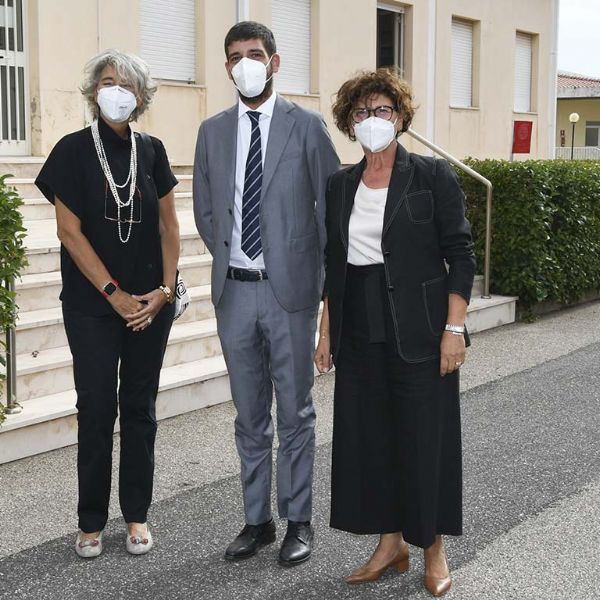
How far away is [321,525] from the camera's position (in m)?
4.91

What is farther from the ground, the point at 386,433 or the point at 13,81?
the point at 13,81

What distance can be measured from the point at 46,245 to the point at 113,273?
3340mm

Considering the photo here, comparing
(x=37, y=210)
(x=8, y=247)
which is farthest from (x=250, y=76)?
(x=37, y=210)

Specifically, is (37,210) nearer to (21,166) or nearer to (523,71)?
(21,166)

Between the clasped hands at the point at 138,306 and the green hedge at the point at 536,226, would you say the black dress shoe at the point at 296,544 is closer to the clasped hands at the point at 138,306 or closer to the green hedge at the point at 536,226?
the clasped hands at the point at 138,306

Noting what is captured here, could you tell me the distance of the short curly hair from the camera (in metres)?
4.08

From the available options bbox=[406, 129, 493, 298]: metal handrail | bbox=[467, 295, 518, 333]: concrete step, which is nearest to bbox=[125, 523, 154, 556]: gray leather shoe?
bbox=[467, 295, 518, 333]: concrete step

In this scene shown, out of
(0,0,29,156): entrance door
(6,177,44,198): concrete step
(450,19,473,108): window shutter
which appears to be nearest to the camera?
(6,177,44,198): concrete step

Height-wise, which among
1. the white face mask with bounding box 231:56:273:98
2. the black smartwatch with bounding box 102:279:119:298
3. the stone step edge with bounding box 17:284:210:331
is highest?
the white face mask with bounding box 231:56:273:98

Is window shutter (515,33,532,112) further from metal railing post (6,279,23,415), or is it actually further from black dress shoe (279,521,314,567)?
black dress shoe (279,521,314,567)

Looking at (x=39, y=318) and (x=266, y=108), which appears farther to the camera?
(x=39, y=318)

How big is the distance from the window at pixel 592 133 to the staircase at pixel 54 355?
4358 cm

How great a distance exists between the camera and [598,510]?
16.8 feet

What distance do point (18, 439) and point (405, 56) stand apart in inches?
465
